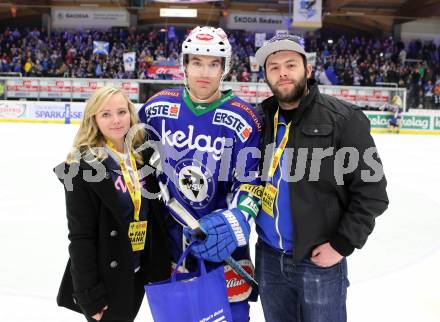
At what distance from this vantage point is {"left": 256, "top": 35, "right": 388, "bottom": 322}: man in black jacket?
1597 millimetres

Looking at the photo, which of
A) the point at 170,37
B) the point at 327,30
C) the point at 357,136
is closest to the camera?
the point at 357,136

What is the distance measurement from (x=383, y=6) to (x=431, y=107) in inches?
378

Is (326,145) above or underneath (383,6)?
underneath

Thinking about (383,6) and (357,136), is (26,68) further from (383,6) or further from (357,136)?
(357,136)

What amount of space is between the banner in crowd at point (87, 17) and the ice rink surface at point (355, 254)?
49.4 ft

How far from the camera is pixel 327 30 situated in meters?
21.8

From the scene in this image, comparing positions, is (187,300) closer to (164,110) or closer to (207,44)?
(164,110)

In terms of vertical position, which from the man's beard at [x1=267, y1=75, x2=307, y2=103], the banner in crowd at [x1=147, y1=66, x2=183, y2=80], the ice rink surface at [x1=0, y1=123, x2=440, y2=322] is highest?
the banner in crowd at [x1=147, y1=66, x2=183, y2=80]

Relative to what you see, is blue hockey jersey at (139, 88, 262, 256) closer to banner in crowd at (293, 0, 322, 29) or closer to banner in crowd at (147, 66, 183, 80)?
banner in crowd at (147, 66, 183, 80)

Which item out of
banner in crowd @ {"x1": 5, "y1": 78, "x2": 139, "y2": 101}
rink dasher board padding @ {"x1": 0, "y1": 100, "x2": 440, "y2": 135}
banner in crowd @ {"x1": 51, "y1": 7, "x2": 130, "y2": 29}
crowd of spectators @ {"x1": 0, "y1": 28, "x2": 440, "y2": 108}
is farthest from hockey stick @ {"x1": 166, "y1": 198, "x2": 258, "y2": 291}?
banner in crowd @ {"x1": 51, "y1": 7, "x2": 130, "y2": 29}

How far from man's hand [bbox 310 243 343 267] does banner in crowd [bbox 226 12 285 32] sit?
20371 millimetres

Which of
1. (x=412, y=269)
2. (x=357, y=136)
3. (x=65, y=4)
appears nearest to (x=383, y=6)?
(x=65, y=4)

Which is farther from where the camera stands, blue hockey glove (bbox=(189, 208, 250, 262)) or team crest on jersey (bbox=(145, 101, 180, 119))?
team crest on jersey (bbox=(145, 101, 180, 119))

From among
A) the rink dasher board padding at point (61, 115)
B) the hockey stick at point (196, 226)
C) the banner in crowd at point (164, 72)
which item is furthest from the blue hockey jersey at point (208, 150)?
the banner in crowd at point (164, 72)
